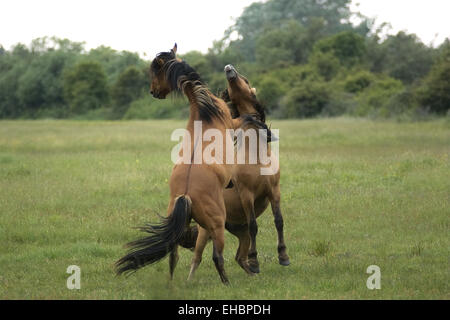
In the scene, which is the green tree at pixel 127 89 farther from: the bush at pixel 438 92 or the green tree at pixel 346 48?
the bush at pixel 438 92

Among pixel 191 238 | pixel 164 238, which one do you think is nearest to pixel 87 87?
pixel 191 238

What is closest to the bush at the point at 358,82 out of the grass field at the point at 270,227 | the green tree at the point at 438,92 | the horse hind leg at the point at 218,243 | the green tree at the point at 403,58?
the green tree at the point at 403,58

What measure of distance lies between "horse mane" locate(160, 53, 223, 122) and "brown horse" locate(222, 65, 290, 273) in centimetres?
62

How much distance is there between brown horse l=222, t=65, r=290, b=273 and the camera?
22.0ft

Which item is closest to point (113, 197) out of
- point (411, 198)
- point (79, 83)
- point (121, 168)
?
point (121, 168)

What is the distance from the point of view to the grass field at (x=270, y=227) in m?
6.01

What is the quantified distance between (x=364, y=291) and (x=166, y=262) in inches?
99.6

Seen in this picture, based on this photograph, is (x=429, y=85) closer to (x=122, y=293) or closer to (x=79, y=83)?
(x=122, y=293)

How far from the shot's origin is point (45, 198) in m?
11.4

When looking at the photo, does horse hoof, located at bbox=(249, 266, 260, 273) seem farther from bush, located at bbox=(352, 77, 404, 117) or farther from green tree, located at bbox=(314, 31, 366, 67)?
green tree, located at bbox=(314, 31, 366, 67)

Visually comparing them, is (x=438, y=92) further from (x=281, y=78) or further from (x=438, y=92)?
(x=281, y=78)

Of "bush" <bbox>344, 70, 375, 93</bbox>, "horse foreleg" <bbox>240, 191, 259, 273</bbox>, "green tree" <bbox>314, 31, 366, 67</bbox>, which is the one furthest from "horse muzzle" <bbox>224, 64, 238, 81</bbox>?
"green tree" <bbox>314, 31, 366, 67</bbox>

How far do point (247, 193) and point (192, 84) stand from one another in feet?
4.59
